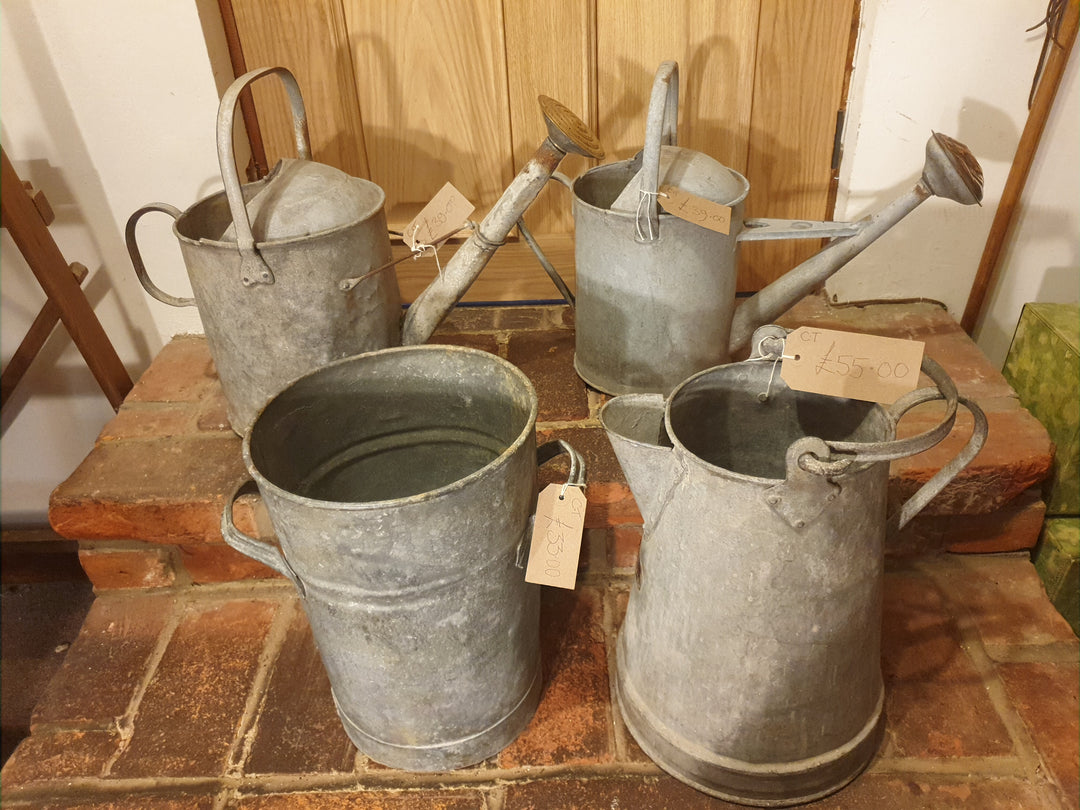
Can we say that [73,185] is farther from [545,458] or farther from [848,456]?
[848,456]

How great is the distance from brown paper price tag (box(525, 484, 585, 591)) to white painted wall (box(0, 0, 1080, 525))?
92cm

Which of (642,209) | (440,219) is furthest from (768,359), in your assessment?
(440,219)

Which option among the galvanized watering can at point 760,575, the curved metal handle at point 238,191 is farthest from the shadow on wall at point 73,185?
the galvanized watering can at point 760,575

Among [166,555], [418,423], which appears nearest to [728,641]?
[418,423]

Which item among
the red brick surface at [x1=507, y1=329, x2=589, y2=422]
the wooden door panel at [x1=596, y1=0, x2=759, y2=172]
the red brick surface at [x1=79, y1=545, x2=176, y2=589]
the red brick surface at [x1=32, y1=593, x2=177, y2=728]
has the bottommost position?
the red brick surface at [x1=32, y1=593, x2=177, y2=728]

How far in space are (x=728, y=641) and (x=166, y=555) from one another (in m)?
0.93

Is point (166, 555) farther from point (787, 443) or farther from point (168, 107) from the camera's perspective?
point (787, 443)

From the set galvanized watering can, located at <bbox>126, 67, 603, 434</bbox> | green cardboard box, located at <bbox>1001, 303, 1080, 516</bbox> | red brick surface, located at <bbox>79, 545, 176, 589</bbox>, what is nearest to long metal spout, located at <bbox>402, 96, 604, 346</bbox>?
galvanized watering can, located at <bbox>126, 67, 603, 434</bbox>

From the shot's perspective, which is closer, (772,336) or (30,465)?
(772,336)

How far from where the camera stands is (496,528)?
843 millimetres

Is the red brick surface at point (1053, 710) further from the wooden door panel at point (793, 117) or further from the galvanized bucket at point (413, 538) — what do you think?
the wooden door panel at point (793, 117)

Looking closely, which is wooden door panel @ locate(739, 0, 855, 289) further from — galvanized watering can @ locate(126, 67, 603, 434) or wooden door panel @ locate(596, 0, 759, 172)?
galvanized watering can @ locate(126, 67, 603, 434)

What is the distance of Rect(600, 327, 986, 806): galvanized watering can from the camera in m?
0.78

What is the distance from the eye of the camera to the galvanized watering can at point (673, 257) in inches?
41.1
